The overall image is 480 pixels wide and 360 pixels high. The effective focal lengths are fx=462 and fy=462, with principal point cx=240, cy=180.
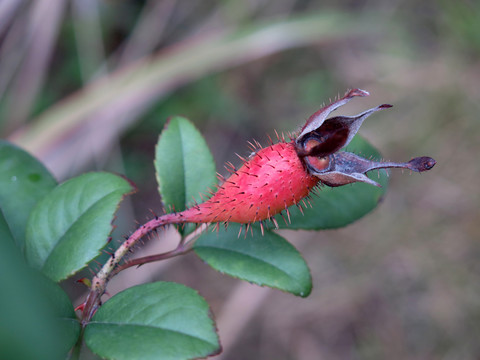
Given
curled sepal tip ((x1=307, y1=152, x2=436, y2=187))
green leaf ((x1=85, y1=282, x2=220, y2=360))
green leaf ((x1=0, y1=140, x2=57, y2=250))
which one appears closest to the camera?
green leaf ((x1=85, y1=282, x2=220, y2=360))

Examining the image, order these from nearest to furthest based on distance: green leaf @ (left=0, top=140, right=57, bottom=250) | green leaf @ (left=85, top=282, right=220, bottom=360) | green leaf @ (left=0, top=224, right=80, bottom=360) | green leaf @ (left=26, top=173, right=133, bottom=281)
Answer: green leaf @ (left=0, top=224, right=80, bottom=360), green leaf @ (left=85, top=282, right=220, bottom=360), green leaf @ (left=26, top=173, right=133, bottom=281), green leaf @ (left=0, top=140, right=57, bottom=250)

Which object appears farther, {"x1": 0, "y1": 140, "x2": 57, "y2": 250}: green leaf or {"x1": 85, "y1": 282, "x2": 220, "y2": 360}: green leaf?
{"x1": 0, "y1": 140, "x2": 57, "y2": 250}: green leaf

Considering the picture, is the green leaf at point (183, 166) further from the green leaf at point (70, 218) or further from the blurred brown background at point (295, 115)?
the blurred brown background at point (295, 115)

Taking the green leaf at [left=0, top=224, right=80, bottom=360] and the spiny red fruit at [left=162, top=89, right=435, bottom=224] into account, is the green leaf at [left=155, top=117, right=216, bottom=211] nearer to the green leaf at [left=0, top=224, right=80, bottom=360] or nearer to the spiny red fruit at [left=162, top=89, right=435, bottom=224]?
the spiny red fruit at [left=162, top=89, right=435, bottom=224]

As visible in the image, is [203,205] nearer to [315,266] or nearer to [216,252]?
[216,252]

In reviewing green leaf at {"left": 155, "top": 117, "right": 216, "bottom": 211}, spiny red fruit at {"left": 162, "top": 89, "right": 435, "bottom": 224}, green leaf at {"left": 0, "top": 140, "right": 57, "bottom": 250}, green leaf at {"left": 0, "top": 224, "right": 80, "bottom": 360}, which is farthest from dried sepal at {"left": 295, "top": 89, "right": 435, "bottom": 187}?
green leaf at {"left": 0, "top": 140, "right": 57, "bottom": 250}

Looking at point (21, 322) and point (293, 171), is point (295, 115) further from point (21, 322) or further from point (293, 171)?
point (21, 322)

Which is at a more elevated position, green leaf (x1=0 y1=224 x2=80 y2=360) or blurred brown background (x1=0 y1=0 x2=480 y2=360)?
green leaf (x1=0 y1=224 x2=80 y2=360)

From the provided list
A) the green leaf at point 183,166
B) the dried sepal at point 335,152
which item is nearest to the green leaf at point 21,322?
the dried sepal at point 335,152
